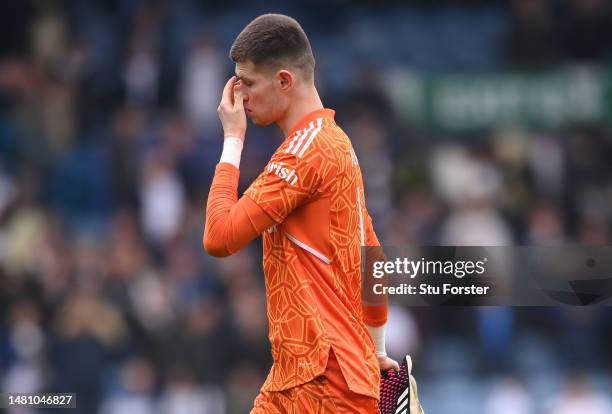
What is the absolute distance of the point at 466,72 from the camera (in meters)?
13.2

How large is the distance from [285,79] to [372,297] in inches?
34.8

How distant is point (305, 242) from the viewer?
13.7ft

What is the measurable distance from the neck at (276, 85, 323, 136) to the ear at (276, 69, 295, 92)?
5 cm

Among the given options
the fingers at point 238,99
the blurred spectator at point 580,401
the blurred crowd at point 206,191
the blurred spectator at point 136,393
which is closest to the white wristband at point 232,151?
the fingers at point 238,99

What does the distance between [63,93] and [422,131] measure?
362 centimetres

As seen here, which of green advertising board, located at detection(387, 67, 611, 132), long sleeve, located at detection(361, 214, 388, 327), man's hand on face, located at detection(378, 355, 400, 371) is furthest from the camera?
green advertising board, located at detection(387, 67, 611, 132)

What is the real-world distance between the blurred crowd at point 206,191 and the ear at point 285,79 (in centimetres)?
565

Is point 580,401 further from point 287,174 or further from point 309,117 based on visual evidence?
point 287,174

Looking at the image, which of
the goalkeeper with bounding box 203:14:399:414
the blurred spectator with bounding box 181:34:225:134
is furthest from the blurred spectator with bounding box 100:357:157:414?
the goalkeeper with bounding box 203:14:399:414

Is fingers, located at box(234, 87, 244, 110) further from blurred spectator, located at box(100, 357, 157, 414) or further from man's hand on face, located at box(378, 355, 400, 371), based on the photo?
blurred spectator, located at box(100, 357, 157, 414)

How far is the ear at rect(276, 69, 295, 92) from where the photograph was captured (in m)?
4.26

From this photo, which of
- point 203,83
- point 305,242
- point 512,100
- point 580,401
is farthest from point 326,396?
point 203,83

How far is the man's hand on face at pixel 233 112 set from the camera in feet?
14.1

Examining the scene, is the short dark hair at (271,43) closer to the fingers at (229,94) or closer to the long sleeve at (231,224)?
the fingers at (229,94)
